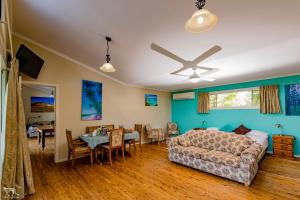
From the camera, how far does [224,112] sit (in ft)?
19.3

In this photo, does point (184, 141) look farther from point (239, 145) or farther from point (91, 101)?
point (91, 101)

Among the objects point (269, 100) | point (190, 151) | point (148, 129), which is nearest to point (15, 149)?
point (190, 151)

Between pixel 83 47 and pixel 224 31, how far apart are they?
314cm

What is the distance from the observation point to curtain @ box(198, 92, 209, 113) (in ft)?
20.9

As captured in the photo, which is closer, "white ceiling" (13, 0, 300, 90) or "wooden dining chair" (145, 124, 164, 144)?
"white ceiling" (13, 0, 300, 90)

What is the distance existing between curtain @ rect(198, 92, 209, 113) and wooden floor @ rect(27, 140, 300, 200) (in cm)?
274

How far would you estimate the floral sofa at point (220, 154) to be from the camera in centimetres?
291

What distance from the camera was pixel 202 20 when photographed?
1383 mm

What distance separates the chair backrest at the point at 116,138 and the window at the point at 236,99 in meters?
3.97

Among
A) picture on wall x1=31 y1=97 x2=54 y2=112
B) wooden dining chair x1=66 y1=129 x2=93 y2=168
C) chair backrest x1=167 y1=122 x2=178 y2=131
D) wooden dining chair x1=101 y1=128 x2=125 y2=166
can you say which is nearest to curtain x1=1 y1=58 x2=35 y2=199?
wooden dining chair x1=66 y1=129 x2=93 y2=168

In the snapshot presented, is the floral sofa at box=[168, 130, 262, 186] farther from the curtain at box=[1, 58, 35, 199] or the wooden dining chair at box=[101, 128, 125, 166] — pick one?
the curtain at box=[1, 58, 35, 199]

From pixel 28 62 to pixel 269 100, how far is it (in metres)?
6.80

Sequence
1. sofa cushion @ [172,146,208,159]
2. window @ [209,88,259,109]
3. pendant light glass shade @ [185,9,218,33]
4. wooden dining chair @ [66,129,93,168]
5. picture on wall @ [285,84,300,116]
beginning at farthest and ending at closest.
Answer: window @ [209,88,259,109] → picture on wall @ [285,84,300,116] → wooden dining chair @ [66,129,93,168] → sofa cushion @ [172,146,208,159] → pendant light glass shade @ [185,9,218,33]

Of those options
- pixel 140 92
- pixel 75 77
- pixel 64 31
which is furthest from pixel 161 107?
pixel 64 31
